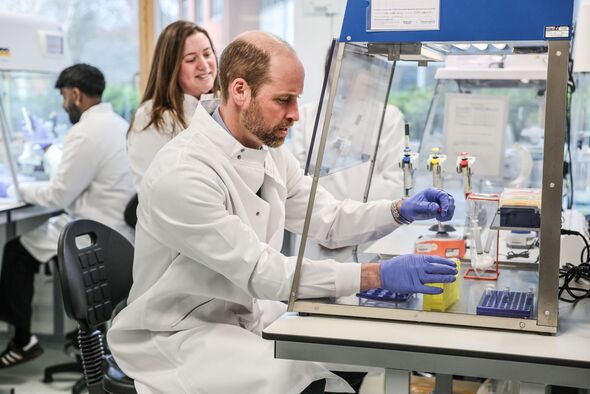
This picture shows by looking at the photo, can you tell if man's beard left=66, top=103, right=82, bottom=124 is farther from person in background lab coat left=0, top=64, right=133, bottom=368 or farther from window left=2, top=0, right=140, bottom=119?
window left=2, top=0, right=140, bottom=119

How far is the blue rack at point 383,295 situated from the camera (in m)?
1.68

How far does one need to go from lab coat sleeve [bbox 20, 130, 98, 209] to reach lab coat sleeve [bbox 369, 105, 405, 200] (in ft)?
4.23

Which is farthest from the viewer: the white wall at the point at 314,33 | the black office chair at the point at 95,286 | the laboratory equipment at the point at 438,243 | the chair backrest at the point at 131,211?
the white wall at the point at 314,33

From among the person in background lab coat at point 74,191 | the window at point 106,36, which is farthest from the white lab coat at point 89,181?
the window at point 106,36

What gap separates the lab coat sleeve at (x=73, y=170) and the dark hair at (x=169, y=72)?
59 cm

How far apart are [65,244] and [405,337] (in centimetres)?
88

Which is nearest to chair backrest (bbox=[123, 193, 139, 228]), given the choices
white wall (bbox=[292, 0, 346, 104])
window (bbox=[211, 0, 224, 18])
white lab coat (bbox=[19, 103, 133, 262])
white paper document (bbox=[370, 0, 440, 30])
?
white lab coat (bbox=[19, 103, 133, 262])

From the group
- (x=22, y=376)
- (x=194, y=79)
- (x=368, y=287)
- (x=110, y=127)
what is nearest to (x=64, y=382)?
(x=22, y=376)

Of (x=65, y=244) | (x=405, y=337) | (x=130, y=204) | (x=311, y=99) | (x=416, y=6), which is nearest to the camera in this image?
(x=405, y=337)

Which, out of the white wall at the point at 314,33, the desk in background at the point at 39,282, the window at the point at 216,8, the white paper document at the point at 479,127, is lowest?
the desk in background at the point at 39,282

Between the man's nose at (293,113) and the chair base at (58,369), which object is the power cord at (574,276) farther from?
the chair base at (58,369)

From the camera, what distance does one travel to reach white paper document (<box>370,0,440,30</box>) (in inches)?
63.0

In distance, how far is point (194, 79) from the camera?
3.01m

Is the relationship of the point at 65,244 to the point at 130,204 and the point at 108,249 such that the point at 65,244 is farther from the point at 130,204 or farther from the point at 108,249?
the point at 130,204
